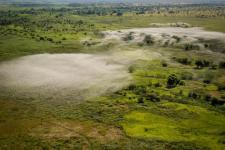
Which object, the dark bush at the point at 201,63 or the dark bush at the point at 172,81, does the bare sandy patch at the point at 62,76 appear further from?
the dark bush at the point at 201,63

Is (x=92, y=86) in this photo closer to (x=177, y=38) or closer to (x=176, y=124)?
(x=176, y=124)

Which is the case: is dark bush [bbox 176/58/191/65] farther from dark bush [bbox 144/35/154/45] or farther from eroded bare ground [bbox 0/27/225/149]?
dark bush [bbox 144/35/154/45]

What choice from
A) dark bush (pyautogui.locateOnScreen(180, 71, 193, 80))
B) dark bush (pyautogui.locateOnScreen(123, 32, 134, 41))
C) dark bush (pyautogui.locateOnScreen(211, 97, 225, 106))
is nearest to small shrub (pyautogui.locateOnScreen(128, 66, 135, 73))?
dark bush (pyautogui.locateOnScreen(180, 71, 193, 80))

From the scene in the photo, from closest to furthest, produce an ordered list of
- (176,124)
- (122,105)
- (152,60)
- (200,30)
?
(176,124)
(122,105)
(152,60)
(200,30)

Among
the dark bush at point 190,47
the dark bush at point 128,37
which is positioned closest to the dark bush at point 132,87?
the dark bush at point 190,47

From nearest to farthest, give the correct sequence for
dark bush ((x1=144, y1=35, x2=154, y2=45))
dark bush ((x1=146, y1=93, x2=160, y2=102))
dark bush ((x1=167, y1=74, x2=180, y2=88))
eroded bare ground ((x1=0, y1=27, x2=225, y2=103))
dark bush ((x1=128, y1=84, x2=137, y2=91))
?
dark bush ((x1=146, y1=93, x2=160, y2=102)) → eroded bare ground ((x1=0, y1=27, x2=225, y2=103)) → dark bush ((x1=128, y1=84, x2=137, y2=91)) → dark bush ((x1=167, y1=74, x2=180, y2=88)) → dark bush ((x1=144, y1=35, x2=154, y2=45))

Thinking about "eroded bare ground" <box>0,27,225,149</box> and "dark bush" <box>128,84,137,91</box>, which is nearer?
"eroded bare ground" <box>0,27,225,149</box>

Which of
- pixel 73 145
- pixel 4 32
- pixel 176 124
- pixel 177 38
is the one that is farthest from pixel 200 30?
pixel 73 145

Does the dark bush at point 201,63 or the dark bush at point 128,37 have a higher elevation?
the dark bush at point 128,37
